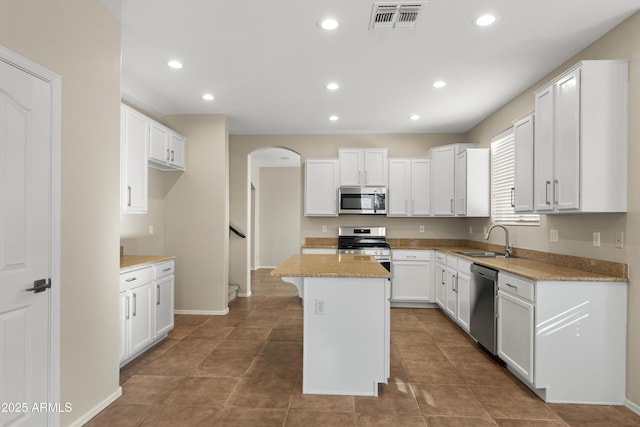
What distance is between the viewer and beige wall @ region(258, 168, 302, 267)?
905cm

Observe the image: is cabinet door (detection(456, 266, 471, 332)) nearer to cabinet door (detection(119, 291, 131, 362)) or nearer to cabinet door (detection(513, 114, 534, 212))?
cabinet door (detection(513, 114, 534, 212))

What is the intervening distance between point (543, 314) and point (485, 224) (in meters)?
2.53

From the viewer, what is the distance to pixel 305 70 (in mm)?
3332

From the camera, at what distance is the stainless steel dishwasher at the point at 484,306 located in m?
3.16

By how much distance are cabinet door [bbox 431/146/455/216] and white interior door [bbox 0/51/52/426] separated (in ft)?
15.5

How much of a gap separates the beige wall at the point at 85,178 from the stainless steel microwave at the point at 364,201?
3.45 m

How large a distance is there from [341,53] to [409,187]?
2.88 metres

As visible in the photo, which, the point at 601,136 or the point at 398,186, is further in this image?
the point at 398,186

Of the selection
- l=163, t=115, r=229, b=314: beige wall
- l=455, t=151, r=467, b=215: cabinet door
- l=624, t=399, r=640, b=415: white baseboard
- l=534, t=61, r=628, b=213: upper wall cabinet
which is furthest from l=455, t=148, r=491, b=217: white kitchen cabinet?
l=163, t=115, r=229, b=314: beige wall

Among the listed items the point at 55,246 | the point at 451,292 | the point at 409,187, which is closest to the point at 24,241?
the point at 55,246

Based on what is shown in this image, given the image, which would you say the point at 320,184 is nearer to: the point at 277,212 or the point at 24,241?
the point at 277,212

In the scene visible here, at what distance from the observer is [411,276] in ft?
16.8

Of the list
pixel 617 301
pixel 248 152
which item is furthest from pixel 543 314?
pixel 248 152

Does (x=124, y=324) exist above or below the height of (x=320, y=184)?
below
